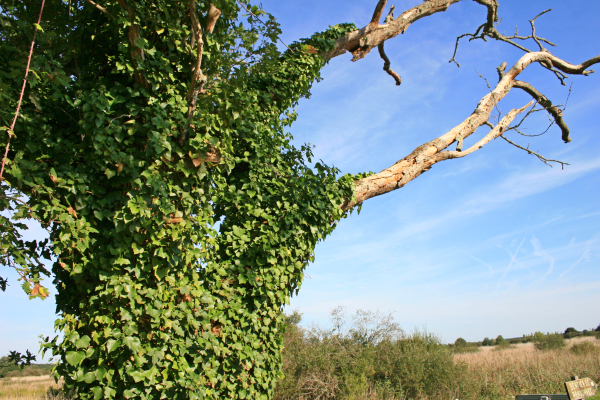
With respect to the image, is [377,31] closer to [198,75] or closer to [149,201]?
[198,75]

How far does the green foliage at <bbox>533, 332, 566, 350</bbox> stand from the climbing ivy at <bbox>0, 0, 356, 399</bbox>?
830 inches

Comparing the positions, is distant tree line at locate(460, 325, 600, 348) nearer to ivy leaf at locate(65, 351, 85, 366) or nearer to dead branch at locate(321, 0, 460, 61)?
dead branch at locate(321, 0, 460, 61)

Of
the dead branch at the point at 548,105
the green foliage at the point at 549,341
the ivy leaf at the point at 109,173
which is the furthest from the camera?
the green foliage at the point at 549,341

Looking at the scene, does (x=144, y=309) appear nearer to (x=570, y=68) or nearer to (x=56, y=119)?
(x=56, y=119)

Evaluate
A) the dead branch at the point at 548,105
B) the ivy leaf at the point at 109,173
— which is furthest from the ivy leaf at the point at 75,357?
the dead branch at the point at 548,105

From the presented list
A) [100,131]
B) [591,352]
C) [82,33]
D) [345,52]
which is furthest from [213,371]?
[591,352]

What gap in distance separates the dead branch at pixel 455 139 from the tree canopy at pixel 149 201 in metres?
1.31

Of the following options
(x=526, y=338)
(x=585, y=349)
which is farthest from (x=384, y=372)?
(x=526, y=338)

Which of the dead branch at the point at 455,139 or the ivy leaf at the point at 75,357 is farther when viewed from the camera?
the dead branch at the point at 455,139

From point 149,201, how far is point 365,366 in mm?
8023

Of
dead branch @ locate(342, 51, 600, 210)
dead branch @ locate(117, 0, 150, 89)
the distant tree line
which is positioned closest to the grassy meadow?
dead branch @ locate(342, 51, 600, 210)

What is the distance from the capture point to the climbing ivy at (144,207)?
269 centimetres

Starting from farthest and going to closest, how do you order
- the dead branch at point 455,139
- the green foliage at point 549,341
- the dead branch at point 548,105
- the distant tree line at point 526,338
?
the distant tree line at point 526,338 < the green foliage at point 549,341 < the dead branch at point 548,105 < the dead branch at point 455,139

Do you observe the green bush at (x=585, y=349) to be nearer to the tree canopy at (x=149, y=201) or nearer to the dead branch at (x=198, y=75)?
the tree canopy at (x=149, y=201)
